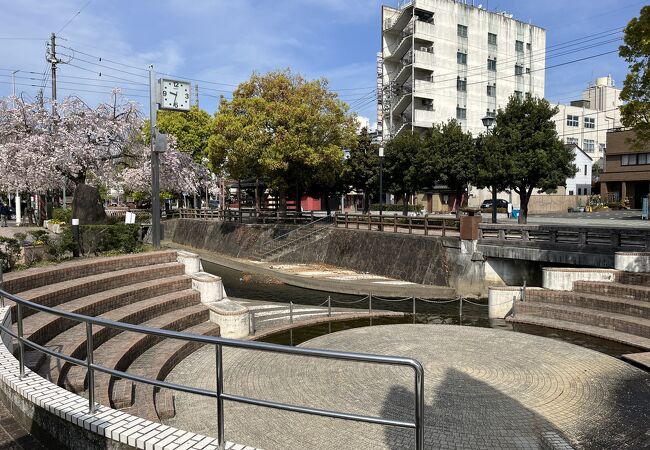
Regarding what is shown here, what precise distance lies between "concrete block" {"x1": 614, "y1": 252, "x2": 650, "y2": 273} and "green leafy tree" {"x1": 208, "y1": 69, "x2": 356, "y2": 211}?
62.1 feet

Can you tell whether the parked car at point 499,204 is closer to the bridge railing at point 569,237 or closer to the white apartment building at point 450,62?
the white apartment building at point 450,62

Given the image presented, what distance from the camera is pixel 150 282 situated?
12.5 m

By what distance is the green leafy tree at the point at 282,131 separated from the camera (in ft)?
94.9

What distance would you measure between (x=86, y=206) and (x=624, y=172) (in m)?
54.9

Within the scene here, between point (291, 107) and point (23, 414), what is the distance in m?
26.5

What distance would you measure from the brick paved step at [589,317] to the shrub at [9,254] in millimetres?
14360

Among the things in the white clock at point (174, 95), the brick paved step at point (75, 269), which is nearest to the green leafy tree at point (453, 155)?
the white clock at point (174, 95)

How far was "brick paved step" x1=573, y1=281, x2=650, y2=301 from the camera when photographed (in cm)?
1276

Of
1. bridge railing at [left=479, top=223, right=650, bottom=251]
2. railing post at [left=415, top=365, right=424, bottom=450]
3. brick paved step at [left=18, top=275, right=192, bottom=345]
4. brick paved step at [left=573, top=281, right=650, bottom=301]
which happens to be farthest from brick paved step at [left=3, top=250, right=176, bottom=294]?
bridge railing at [left=479, top=223, right=650, bottom=251]

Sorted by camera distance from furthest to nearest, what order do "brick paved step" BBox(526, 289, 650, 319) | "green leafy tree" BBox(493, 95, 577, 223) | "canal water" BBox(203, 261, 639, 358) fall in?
"green leafy tree" BBox(493, 95, 577, 223)
"brick paved step" BBox(526, 289, 650, 319)
"canal water" BBox(203, 261, 639, 358)

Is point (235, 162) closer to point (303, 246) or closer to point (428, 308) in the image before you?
point (303, 246)

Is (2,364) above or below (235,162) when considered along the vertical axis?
below

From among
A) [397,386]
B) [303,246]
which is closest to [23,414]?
[397,386]

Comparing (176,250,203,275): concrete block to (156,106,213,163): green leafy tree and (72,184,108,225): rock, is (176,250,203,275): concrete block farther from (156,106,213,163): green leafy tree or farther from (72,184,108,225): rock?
(156,106,213,163): green leafy tree
